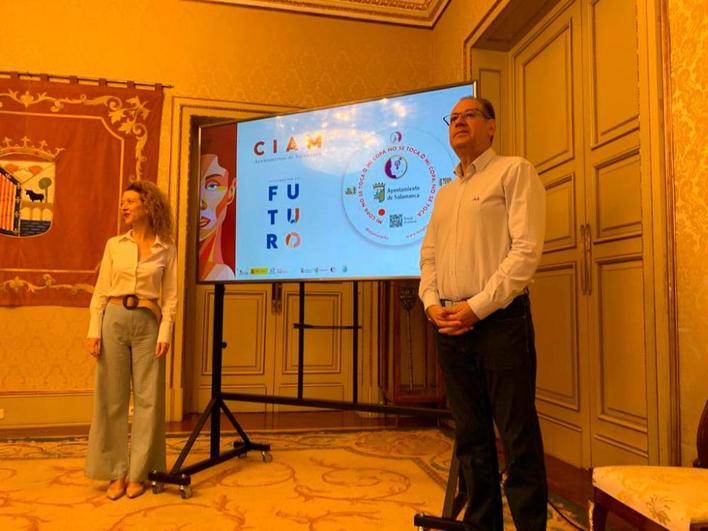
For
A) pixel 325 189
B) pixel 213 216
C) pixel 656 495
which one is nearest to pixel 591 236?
pixel 325 189

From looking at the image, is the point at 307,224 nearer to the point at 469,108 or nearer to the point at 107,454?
the point at 469,108

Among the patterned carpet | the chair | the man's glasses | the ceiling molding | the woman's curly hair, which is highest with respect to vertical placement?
the ceiling molding

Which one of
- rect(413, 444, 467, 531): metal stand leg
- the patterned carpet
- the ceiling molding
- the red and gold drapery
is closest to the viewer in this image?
rect(413, 444, 467, 531): metal stand leg

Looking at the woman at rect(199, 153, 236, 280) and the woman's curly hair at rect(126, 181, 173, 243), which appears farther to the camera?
the woman at rect(199, 153, 236, 280)

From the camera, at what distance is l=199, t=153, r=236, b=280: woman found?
2695 mm

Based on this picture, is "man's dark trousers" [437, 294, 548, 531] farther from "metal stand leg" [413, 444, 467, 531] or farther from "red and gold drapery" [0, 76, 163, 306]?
"red and gold drapery" [0, 76, 163, 306]

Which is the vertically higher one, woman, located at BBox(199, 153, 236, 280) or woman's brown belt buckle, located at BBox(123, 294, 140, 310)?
woman, located at BBox(199, 153, 236, 280)

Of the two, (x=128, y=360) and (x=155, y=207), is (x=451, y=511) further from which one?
(x=155, y=207)

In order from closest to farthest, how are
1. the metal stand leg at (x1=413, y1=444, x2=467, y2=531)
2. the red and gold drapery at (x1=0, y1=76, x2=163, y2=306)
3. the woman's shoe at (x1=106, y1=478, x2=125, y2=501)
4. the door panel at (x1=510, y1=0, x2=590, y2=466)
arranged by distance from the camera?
the metal stand leg at (x1=413, y1=444, x2=467, y2=531), the woman's shoe at (x1=106, y1=478, x2=125, y2=501), the door panel at (x1=510, y1=0, x2=590, y2=466), the red and gold drapery at (x1=0, y1=76, x2=163, y2=306)

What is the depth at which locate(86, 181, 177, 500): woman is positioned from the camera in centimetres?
227

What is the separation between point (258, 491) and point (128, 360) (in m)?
0.80

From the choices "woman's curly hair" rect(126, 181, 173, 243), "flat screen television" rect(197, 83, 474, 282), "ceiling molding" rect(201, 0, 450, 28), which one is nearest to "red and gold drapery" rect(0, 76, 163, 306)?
"ceiling molding" rect(201, 0, 450, 28)

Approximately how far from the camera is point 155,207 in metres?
2.44

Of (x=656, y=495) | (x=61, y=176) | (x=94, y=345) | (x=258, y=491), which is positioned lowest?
(x=258, y=491)
